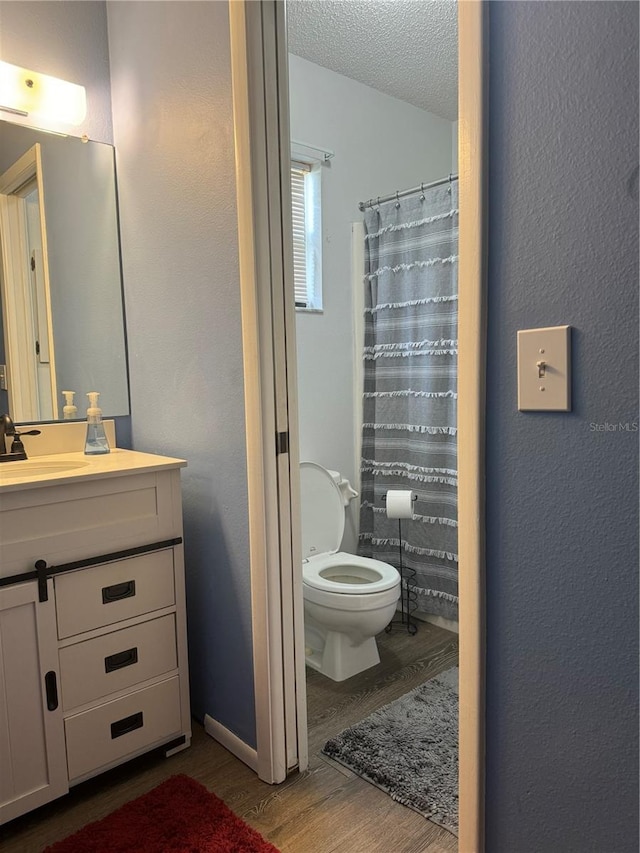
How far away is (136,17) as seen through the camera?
190 centimetres

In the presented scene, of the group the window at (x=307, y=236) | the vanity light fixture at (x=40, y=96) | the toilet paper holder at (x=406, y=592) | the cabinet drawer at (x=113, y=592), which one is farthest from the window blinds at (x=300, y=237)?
the cabinet drawer at (x=113, y=592)

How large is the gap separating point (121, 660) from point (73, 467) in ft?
1.95

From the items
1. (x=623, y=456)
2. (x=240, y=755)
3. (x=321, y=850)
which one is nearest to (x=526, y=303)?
(x=623, y=456)

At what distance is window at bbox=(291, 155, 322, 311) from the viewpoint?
104 inches

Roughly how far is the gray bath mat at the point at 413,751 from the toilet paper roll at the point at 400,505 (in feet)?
2.30

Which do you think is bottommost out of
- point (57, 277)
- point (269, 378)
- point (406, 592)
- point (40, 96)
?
point (406, 592)

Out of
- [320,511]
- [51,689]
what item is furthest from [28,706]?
[320,511]

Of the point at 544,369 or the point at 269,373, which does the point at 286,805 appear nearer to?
the point at 269,373

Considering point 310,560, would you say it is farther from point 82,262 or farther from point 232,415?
point 82,262

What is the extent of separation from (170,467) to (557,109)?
128 centimetres

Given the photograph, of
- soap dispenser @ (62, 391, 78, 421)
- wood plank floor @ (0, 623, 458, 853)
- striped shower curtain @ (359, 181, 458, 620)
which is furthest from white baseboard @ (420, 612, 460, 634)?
soap dispenser @ (62, 391, 78, 421)

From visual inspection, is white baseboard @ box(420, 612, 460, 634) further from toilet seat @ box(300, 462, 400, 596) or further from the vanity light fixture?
the vanity light fixture

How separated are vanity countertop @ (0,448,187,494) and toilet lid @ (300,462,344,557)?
31.5 inches

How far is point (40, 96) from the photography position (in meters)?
1.92
